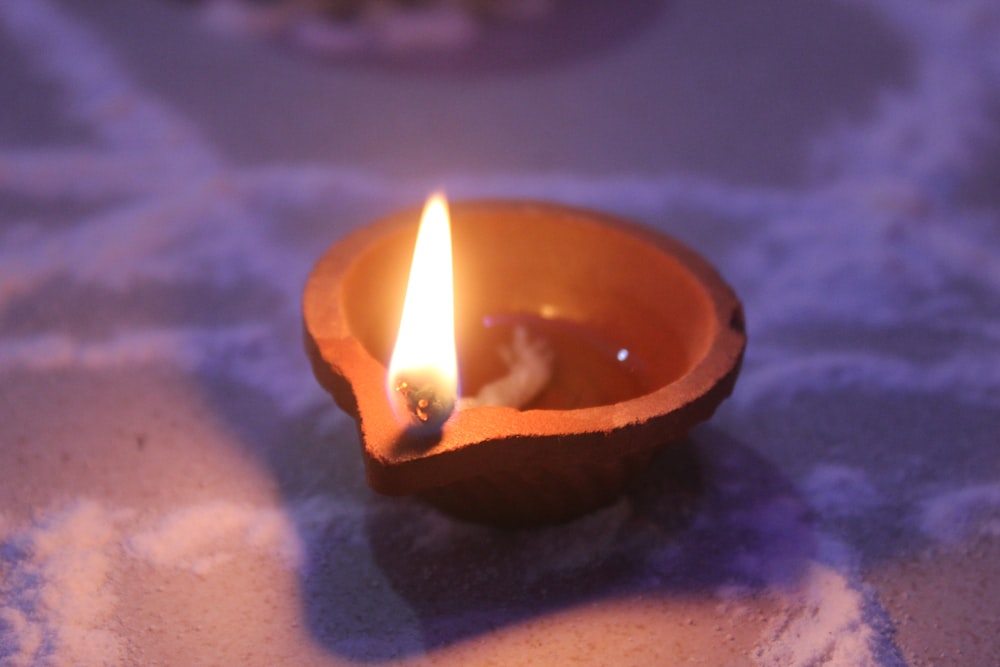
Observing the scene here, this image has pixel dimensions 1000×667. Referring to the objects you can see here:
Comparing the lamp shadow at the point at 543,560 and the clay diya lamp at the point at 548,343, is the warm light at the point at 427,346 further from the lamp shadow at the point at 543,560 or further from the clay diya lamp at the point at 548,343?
the lamp shadow at the point at 543,560

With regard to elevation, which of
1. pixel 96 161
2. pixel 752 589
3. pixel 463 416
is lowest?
pixel 96 161

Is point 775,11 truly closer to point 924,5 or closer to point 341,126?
point 924,5

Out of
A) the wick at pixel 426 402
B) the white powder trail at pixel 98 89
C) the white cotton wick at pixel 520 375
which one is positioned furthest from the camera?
the white powder trail at pixel 98 89

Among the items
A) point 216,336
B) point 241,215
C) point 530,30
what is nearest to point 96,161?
point 241,215

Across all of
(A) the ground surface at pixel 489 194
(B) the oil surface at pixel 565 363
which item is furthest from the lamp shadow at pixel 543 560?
(B) the oil surface at pixel 565 363

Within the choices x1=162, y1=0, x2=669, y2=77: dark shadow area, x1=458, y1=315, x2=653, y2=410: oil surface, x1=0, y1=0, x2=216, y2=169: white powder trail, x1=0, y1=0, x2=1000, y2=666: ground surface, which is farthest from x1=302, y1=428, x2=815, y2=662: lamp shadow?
x1=162, y1=0, x2=669, y2=77: dark shadow area

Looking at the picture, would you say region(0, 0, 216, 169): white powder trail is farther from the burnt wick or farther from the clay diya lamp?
the burnt wick
